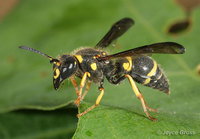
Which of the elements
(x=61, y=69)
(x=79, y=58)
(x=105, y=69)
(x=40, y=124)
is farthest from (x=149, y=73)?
(x=40, y=124)

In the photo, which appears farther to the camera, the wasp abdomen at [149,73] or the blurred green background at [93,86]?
the wasp abdomen at [149,73]

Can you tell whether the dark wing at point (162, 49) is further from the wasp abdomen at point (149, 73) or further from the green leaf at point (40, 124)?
the green leaf at point (40, 124)

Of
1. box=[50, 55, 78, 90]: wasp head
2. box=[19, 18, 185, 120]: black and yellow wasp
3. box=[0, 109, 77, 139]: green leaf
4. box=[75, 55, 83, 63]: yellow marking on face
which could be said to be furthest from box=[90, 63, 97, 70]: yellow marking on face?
box=[0, 109, 77, 139]: green leaf

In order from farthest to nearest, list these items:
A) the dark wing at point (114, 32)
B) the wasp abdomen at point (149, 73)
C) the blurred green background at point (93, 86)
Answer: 1. the dark wing at point (114, 32)
2. the wasp abdomen at point (149, 73)
3. the blurred green background at point (93, 86)

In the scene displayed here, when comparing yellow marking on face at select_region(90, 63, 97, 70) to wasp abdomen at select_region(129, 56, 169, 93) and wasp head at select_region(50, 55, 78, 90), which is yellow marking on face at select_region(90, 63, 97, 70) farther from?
wasp abdomen at select_region(129, 56, 169, 93)

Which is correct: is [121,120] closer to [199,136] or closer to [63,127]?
[199,136]

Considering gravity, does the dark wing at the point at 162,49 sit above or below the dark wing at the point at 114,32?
below

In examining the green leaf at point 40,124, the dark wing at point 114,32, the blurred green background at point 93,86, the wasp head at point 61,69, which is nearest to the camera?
the blurred green background at point 93,86

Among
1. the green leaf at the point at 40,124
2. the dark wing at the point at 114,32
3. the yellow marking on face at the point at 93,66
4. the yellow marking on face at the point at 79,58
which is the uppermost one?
the dark wing at the point at 114,32

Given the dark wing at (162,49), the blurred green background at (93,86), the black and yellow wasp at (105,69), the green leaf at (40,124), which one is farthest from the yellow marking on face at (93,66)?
the green leaf at (40,124)
